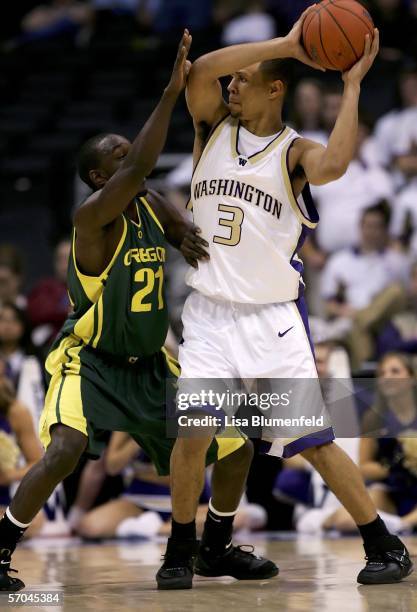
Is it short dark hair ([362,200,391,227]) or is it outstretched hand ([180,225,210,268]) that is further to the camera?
short dark hair ([362,200,391,227])

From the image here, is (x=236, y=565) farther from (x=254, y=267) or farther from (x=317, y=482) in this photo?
(x=317, y=482)

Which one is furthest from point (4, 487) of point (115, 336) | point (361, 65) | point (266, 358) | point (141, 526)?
point (361, 65)

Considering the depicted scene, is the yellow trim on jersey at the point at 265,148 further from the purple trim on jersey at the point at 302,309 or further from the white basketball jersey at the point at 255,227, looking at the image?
the purple trim on jersey at the point at 302,309

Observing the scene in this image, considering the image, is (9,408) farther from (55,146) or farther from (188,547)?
(55,146)

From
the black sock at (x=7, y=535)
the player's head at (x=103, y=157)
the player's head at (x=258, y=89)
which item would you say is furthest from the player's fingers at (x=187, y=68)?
the black sock at (x=7, y=535)

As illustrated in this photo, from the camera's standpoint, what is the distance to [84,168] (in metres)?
5.19

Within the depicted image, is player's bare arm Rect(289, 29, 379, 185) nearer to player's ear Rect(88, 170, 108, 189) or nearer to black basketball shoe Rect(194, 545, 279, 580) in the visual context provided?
player's ear Rect(88, 170, 108, 189)

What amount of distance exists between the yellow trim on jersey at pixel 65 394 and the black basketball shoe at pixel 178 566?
62cm

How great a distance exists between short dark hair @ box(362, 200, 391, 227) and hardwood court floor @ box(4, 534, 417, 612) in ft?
9.60

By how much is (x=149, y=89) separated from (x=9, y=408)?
218 inches

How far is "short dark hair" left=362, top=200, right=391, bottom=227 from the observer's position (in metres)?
8.89

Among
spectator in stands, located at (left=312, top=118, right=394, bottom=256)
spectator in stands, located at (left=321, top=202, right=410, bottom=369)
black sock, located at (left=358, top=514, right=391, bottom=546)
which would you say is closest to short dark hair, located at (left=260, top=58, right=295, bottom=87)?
black sock, located at (left=358, top=514, right=391, bottom=546)

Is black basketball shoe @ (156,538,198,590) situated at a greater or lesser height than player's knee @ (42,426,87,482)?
lesser

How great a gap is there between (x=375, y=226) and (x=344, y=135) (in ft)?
14.1
